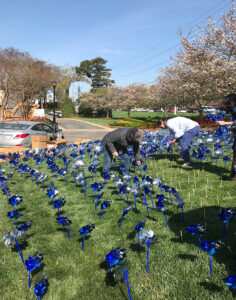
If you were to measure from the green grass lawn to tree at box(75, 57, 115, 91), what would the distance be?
2561 inches

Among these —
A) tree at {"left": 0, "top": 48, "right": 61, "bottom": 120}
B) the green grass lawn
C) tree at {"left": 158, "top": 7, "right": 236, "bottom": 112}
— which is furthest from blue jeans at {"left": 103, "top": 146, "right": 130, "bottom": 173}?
tree at {"left": 0, "top": 48, "right": 61, "bottom": 120}

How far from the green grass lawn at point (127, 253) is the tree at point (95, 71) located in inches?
2561

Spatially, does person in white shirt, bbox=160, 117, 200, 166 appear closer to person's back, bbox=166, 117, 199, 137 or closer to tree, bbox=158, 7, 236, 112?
person's back, bbox=166, 117, 199, 137

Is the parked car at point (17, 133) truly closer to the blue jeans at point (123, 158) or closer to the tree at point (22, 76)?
the blue jeans at point (123, 158)

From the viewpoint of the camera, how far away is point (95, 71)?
6719cm

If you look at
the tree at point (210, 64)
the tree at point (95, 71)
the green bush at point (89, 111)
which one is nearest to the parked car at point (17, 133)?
the tree at point (210, 64)

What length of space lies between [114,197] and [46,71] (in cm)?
2519

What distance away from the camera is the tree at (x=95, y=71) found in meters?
66.2

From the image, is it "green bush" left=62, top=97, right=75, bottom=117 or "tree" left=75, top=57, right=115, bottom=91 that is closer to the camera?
"green bush" left=62, top=97, right=75, bottom=117

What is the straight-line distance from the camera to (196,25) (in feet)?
67.7

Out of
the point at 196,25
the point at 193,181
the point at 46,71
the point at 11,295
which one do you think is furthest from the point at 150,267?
the point at 46,71

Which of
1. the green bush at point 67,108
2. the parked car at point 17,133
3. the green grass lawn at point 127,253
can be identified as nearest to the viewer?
the green grass lawn at point 127,253

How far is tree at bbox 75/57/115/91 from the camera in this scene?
217ft

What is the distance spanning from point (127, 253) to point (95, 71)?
69.1 meters
